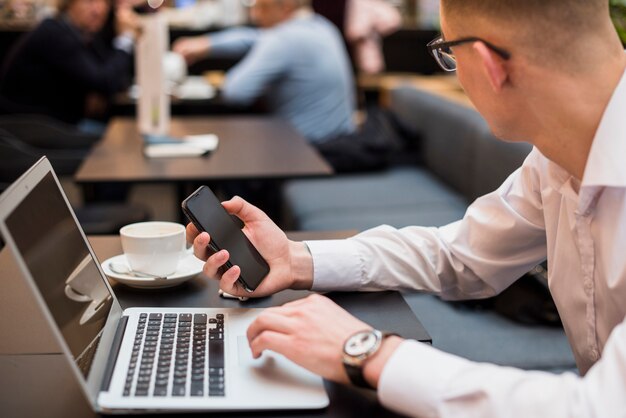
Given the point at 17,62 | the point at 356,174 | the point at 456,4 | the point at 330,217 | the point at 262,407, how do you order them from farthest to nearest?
the point at 17,62, the point at 356,174, the point at 330,217, the point at 456,4, the point at 262,407

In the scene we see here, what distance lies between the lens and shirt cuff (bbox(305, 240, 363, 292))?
131cm

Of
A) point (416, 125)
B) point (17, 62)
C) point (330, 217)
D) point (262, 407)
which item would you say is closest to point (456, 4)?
point (262, 407)

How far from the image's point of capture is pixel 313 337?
39.5 inches

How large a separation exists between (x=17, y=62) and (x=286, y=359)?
345 cm

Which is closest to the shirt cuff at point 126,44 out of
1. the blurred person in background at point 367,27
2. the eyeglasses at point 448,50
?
the blurred person in background at point 367,27

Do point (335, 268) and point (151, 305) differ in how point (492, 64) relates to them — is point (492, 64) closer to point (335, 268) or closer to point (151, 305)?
point (335, 268)

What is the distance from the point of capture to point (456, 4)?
1142mm

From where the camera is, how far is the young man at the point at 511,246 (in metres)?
0.91

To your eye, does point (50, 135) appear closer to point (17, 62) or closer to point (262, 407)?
point (17, 62)

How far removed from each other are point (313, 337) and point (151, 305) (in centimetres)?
35

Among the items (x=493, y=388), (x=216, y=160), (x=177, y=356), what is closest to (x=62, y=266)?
(x=177, y=356)

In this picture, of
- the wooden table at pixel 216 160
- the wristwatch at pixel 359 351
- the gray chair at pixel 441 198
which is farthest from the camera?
the wooden table at pixel 216 160

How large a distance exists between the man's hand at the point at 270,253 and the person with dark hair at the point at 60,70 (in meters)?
2.83

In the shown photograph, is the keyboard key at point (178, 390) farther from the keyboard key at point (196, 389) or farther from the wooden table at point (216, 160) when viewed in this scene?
the wooden table at point (216, 160)
